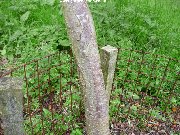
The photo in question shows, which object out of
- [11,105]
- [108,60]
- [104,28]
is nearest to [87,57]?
[108,60]

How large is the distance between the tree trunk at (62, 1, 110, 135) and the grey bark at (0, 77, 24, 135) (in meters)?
0.64

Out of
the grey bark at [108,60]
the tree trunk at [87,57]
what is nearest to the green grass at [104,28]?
the grey bark at [108,60]

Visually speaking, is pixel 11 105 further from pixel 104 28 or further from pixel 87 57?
pixel 104 28

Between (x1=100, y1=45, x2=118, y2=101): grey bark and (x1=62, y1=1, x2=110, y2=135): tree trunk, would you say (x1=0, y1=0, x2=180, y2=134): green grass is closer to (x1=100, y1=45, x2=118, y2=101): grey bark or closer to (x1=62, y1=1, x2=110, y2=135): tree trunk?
(x1=100, y1=45, x2=118, y2=101): grey bark

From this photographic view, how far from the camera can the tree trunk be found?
2.72 meters

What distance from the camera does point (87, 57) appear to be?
280cm

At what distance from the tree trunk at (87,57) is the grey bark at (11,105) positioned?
0.64 metres

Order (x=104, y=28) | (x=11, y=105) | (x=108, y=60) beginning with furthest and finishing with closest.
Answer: (x=104, y=28) < (x=108, y=60) < (x=11, y=105)

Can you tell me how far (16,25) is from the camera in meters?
5.20

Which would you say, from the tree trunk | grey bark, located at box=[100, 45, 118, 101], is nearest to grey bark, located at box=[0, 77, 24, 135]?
the tree trunk

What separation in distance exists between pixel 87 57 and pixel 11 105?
2.55 feet

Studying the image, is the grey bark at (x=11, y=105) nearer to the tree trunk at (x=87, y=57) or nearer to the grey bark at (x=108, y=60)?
the tree trunk at (x=87, y=57)

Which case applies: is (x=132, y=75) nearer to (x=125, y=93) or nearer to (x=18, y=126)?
(x=125, y=93)

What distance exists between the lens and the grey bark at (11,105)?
2379 millimetres
